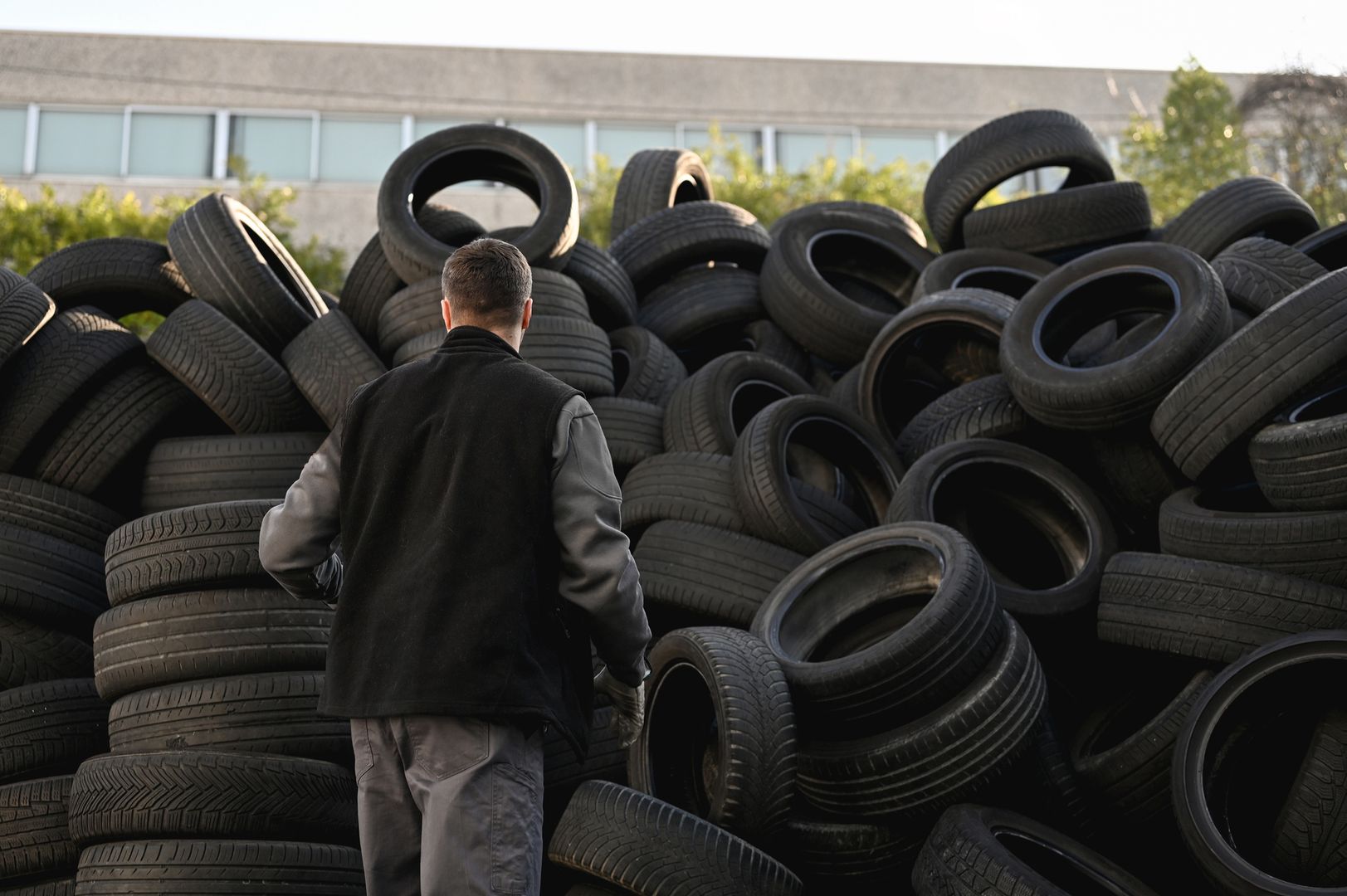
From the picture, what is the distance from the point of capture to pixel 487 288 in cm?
355

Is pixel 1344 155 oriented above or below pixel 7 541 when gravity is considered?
above

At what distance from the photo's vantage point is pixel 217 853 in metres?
5.07

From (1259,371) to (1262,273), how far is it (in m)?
1.98

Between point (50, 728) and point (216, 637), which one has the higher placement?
point (216, 637)

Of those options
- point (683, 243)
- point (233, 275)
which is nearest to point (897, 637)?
point (233, 275)

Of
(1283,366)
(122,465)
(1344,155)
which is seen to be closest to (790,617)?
(1283,366)

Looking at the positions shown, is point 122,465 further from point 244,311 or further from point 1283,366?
point 1283,366

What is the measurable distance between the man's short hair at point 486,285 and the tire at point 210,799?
2.50 meters

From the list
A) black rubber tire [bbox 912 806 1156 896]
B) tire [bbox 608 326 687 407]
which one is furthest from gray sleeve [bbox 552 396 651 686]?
tire [bbox 608 326 687 407]

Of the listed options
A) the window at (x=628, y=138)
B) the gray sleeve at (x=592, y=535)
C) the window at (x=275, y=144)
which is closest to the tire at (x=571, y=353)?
A: the gray sleeve at (x=592, y=535)

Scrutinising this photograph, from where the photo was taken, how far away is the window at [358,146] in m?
30.9

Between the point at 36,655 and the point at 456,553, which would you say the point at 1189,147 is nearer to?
the point at 36,655

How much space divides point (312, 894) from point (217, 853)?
383mm

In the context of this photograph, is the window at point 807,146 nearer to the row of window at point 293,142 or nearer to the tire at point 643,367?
the row of window at point 293,142
